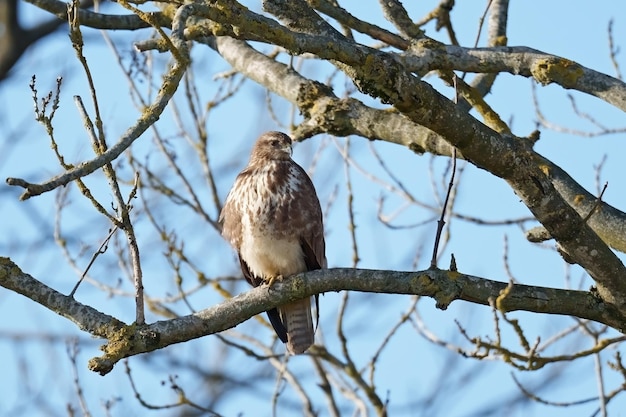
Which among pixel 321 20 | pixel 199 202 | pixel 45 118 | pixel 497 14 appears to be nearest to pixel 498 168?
pixel 321 20

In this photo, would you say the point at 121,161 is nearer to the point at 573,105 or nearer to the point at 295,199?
the point at 295,199

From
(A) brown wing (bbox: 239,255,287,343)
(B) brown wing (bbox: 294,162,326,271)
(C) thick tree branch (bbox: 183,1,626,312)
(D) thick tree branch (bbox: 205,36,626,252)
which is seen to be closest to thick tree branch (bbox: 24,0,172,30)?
(D) thick tree branch (bbox: 205,36,626,252)

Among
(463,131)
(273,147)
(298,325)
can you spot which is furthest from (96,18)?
(463,131)

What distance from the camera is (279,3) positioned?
4.12 metres

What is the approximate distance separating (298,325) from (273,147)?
3.27 feet

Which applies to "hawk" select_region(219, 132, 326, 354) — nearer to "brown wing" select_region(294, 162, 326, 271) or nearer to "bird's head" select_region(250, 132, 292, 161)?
"brown wing" select_region(294, 162, 326, 271)

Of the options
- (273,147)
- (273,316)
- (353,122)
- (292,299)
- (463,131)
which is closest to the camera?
(463,131)

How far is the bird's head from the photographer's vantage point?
5844mm

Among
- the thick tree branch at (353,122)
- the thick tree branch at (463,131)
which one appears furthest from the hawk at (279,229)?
the thick tree branch at (463,131)

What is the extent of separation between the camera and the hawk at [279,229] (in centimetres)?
532

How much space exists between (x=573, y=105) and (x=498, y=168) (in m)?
3.11

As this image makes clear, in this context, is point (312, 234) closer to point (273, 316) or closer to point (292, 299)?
point (273, 316)

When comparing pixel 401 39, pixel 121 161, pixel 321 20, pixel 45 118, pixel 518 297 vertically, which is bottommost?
pixel 518 297

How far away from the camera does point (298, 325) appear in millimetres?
5652
